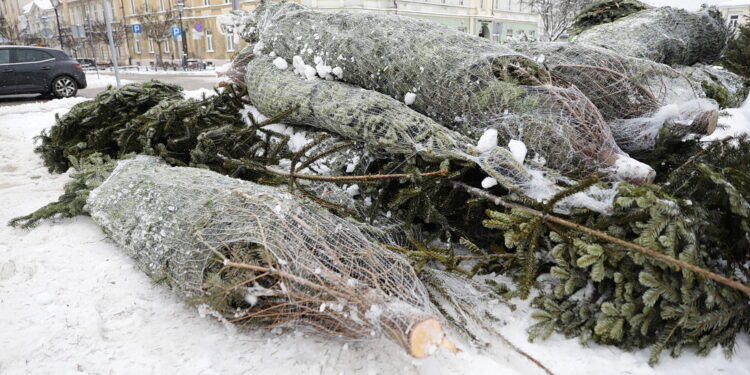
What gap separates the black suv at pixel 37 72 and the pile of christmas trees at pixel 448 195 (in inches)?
395

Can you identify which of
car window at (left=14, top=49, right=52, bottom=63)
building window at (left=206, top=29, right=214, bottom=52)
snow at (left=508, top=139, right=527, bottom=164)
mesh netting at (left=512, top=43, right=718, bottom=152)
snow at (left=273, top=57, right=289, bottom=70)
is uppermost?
building window at (left=206, top=29, right=214, bottom=52)

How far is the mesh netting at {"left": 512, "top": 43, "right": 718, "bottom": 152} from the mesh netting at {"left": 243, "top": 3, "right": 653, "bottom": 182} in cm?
30

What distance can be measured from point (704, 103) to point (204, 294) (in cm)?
354

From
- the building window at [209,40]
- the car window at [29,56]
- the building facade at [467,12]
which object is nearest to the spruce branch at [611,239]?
the car window at [29,56]

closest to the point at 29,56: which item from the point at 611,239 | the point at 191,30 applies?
the point at 611,239

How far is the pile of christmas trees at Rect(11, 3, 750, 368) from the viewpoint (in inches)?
78.4

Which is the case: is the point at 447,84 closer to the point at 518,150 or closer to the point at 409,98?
the point at 409,98

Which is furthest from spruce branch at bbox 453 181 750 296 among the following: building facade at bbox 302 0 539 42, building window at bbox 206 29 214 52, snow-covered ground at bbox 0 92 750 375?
building window at bbox 206 29 214 52

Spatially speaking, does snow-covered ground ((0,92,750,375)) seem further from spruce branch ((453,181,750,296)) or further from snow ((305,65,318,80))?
snow ((305,65,318,80))

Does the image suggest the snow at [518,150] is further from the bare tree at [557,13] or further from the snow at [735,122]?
the bare tree at [557,13]

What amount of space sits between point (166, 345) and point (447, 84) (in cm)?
254

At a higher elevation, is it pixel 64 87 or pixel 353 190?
pixel 64 87

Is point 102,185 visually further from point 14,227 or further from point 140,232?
point 140,232

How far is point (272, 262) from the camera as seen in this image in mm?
2148
